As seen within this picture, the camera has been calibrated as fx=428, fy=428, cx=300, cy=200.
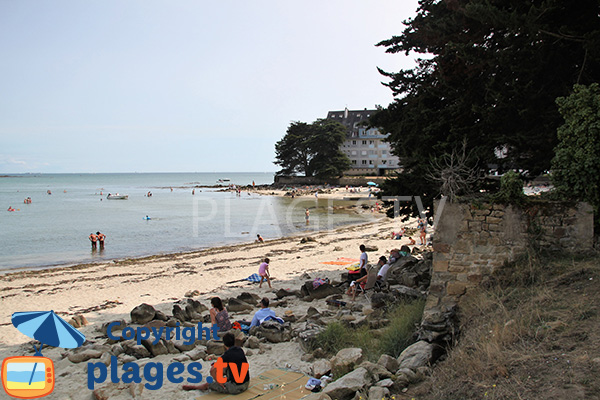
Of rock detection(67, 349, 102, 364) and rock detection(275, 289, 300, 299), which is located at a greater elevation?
rock detection(275, 289, 300, 299)

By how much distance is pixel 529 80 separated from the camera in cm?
1037

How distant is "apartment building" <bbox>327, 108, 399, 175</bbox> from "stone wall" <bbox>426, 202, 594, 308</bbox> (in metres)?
80.8

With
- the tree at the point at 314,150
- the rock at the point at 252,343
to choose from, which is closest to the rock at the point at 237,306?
the rock at the point at 252,343

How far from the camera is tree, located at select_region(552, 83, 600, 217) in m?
8.11

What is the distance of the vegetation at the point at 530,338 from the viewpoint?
15.3ft

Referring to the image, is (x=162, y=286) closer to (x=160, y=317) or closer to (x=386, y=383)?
(x=160, y=317)

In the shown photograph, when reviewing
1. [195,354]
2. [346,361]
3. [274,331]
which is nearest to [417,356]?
[346,361]

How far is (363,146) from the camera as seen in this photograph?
9175cm

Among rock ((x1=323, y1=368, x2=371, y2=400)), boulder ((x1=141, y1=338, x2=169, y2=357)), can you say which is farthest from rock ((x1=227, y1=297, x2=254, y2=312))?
rock ((x1=323, y1=368, x2=371, y2=400))

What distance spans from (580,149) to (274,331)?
23.5 feet

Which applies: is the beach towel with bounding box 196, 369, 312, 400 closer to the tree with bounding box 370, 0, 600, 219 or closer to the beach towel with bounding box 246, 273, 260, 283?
the tree with bounding box 370, 0, 600, 219

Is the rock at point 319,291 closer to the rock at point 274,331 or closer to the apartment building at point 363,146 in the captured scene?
the rock at point 274,331

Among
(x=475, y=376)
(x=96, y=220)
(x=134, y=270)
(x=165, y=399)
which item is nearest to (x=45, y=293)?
(x=134, y=270)

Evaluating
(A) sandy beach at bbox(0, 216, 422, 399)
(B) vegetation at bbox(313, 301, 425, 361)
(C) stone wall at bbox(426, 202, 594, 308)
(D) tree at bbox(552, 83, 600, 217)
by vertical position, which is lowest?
(A) sandy beach at bbox(0, 216, 422, 399)
